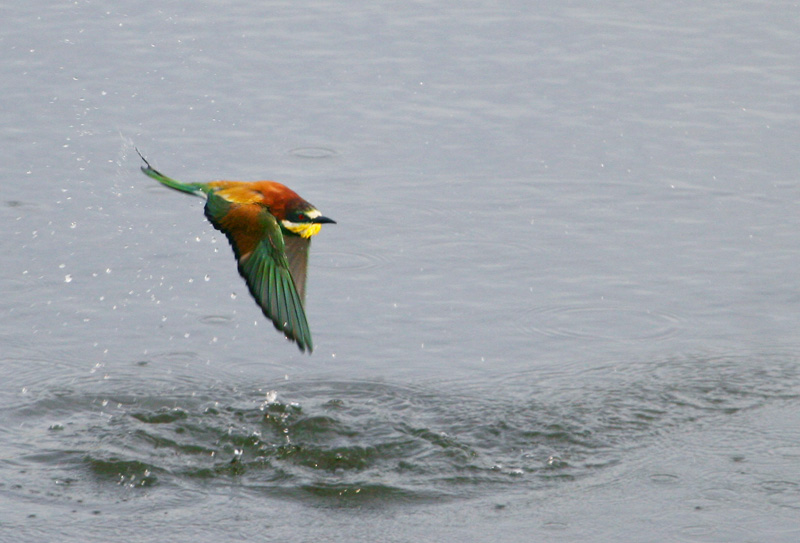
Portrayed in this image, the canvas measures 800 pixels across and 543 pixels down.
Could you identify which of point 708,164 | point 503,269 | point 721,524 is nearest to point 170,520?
point 721,524

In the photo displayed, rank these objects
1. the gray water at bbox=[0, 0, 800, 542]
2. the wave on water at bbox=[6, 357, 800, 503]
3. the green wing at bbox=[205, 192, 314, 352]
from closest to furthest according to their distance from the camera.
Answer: the gray water at bbox=[0, 0, 800, 542]
the wave on water at bbox=[6, 357, 800, 503]
the green wing at bbox=[205, 192, 314, 352]

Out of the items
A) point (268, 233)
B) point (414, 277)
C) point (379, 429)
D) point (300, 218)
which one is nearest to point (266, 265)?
point (268, 233)

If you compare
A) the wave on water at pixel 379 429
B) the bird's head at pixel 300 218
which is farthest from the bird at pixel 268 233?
the wave on water at pixel 379 429

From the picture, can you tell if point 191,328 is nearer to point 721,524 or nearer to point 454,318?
point 454,318

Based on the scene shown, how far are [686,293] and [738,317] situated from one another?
0.30 meters

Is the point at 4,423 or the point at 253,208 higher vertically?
the point at 253,208

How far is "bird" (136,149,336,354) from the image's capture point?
4.93 metres

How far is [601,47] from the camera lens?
914 centimetres

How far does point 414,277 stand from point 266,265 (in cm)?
152

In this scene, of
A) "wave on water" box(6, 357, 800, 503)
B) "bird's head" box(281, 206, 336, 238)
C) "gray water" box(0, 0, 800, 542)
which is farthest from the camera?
"bird's head" box(281, 206, 336, 238)

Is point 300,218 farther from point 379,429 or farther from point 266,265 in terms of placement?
point 379,429

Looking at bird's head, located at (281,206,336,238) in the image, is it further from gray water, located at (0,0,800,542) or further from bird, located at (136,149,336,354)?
gray water, located at (0,0,800,542)

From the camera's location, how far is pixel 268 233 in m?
5.03

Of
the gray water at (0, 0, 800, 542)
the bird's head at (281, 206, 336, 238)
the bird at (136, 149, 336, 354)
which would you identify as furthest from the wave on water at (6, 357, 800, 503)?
the bird's head at (281, 206, 336, 238)
